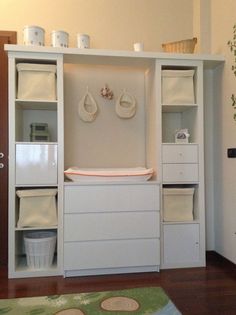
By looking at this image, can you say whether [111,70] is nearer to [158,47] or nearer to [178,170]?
[158,47]

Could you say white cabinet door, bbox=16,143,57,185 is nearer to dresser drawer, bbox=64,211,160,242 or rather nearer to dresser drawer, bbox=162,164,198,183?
dresser drawer, bbox=64,211,160,242

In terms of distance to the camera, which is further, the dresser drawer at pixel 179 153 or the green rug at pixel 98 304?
the dresser drawer at pixel 179 153

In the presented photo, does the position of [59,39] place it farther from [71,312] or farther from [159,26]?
[71,312]

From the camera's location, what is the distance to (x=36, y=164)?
2445 millimetres

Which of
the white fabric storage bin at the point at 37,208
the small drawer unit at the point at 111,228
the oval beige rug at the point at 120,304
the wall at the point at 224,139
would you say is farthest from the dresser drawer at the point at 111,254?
the wall at the point at 224,139

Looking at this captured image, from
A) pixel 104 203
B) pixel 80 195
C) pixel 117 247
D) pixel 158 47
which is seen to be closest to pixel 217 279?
pixel 117 247

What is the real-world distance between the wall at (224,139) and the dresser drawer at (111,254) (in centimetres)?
69

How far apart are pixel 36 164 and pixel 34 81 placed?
27.8 inches

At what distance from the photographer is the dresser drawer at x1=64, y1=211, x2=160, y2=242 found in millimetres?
2418

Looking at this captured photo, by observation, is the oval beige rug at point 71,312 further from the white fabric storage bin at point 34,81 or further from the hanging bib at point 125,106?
the hanging bib at point 125,106

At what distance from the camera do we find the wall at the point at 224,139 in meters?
2.58

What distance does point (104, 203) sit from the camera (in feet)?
8.05

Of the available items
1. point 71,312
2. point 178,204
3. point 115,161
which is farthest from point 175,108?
point 71,312

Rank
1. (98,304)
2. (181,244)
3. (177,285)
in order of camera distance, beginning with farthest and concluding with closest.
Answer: (181,244) < (177,285) < (98,304)
